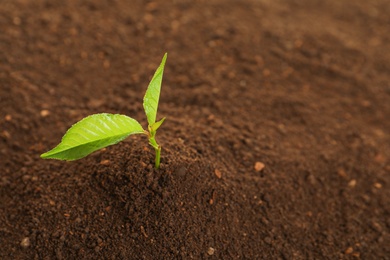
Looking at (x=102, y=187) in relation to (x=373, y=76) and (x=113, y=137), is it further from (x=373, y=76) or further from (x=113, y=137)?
(x=373, y=76)

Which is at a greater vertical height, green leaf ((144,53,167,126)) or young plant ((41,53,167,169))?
green leaf ((144,53,167,126))

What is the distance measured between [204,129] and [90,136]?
20.9 inches

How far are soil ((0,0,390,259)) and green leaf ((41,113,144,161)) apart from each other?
21 cm

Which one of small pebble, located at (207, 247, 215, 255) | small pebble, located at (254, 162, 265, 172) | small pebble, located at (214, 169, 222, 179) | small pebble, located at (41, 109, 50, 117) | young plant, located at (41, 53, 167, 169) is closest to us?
young plant, located at (41, 53, 167, 169)

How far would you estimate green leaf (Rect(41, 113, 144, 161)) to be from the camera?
1.03m

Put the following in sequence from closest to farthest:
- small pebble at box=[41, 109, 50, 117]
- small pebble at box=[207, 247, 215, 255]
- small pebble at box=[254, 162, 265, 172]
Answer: small pebble at box=[207, 247, 215, 255] < small pebble at box=[254, 162, 265, 172] < small pebble at box=[41, 109, 50, 117]

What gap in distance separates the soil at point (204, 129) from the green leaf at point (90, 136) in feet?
0.70

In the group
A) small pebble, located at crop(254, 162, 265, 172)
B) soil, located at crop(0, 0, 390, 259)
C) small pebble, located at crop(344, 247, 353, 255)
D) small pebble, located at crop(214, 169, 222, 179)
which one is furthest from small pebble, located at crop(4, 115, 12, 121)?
small pebble, located at crop(344, 247, 353, 255)

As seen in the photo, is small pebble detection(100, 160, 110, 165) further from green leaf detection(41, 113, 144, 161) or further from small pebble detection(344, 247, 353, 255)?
small pebble detection(344, 247, 353, 255)

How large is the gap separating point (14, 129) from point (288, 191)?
92cm

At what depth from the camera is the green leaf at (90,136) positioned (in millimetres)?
1028

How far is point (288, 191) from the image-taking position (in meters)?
1.44

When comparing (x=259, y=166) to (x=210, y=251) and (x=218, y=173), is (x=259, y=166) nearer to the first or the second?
(x=218, y=173)

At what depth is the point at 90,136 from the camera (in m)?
1.03
